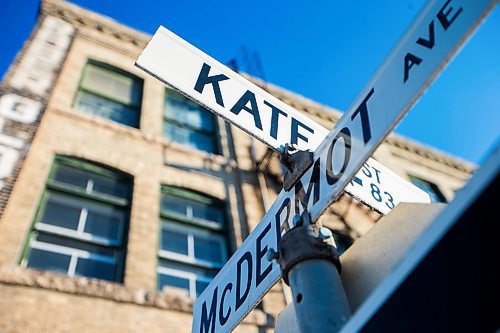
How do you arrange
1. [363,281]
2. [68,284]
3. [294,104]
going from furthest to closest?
1. [294,104]
2. [68,284]
3. [363,281]

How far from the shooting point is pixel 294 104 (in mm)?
15562

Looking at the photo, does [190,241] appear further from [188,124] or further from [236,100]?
[236,100]

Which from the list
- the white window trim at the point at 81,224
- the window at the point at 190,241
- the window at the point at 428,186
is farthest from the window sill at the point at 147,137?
the window at the point at 428,186

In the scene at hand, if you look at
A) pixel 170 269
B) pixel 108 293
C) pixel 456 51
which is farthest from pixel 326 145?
pixel 170 269

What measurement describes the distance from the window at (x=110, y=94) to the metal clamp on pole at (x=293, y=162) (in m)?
9.10

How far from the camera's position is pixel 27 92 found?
31.7 ft

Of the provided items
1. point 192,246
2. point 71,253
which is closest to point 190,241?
point 192,246

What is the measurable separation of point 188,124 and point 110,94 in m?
2.08

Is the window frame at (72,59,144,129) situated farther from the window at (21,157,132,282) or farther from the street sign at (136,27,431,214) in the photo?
the street sign at (136,27,431,214)

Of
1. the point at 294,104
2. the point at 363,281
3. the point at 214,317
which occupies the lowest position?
the point at 294,104

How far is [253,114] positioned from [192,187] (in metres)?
7.45

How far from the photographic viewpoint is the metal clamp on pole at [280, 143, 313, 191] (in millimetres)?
2355

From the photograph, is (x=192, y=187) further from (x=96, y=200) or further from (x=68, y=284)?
(x=68, y=284)

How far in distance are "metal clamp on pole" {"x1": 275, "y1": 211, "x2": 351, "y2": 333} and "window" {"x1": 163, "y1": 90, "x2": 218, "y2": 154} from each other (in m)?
9.68
